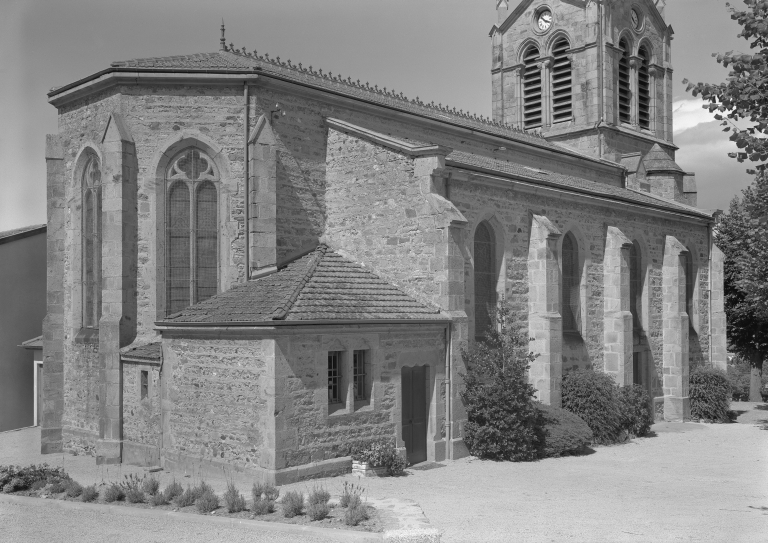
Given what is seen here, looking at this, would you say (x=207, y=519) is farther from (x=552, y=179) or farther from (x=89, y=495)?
(x=552, y=179)

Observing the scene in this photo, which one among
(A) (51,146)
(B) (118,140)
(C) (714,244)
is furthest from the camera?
(C) (714,244)

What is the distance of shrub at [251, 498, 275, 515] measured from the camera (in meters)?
11.7

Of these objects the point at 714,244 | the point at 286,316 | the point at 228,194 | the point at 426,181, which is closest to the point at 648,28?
the point at 714,244

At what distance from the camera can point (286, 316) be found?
15.2m

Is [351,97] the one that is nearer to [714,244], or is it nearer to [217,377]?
[217,377]

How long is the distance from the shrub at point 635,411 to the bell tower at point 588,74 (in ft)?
44.8

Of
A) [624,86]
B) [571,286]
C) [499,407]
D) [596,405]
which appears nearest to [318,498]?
[499,407]

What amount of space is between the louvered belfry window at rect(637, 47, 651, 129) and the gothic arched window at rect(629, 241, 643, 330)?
12.1 metres

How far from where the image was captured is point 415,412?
1783cm

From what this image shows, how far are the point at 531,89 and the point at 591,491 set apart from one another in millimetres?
24724

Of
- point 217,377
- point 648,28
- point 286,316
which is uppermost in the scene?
point 648,28

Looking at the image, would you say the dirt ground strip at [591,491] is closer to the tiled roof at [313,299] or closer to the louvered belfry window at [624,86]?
the tiled roof at [313,299]

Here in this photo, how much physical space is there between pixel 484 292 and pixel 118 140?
396 inches

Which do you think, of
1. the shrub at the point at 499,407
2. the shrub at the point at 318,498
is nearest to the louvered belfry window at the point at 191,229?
the shrub at the point at 499,407
